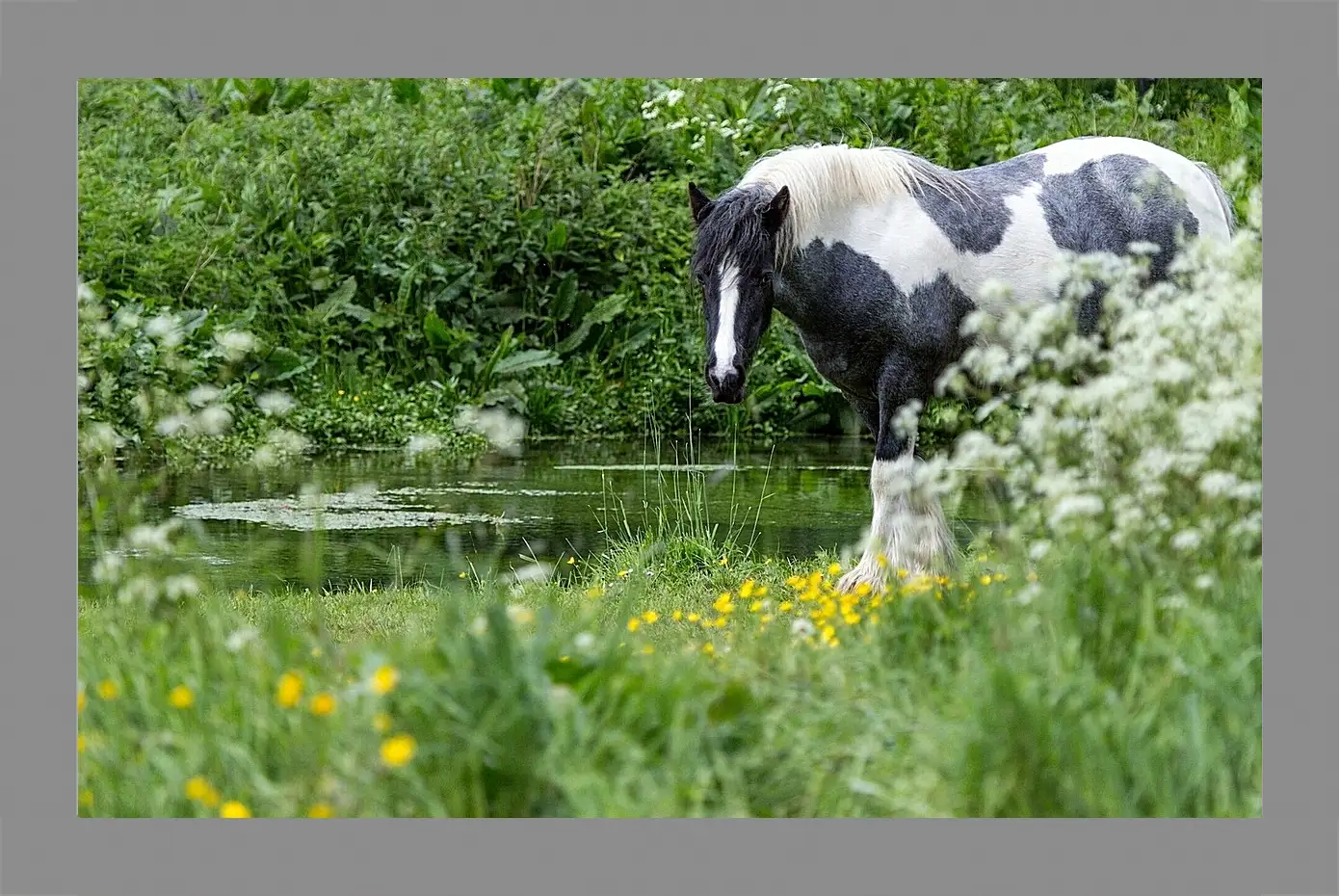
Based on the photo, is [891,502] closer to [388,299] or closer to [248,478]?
[248,478]

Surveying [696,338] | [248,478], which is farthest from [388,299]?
[248,478]

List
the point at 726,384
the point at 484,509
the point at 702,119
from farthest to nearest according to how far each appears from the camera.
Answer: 1. the point at 702,119
2. the point at 484,509
3. the point at 726,384

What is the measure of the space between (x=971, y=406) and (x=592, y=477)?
2.14m

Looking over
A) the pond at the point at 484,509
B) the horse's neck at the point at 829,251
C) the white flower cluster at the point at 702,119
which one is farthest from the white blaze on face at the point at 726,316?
the white flower cluster at the point at 702,119

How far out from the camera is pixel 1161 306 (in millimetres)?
3676

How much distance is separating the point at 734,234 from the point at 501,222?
18.2 feet

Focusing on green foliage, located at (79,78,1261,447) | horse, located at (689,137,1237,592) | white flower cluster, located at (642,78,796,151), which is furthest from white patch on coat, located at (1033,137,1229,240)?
green foliage, located at (79,78,1261,447)

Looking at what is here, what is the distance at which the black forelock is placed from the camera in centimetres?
441

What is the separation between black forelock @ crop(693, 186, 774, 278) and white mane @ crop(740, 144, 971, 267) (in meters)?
0.11

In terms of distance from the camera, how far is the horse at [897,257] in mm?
4551

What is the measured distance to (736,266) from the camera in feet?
14.5

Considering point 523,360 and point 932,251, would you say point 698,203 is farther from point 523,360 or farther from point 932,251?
point 523,360

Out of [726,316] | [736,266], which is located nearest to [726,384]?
[726,316]

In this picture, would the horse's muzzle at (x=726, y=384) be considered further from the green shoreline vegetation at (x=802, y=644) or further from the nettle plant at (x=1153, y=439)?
the nettle plant at (x=1153, y=439)
